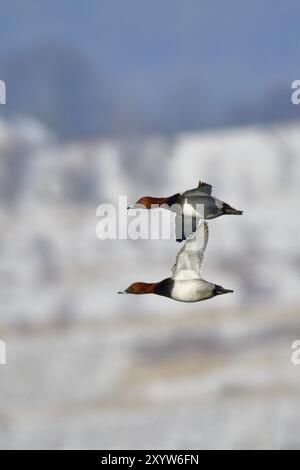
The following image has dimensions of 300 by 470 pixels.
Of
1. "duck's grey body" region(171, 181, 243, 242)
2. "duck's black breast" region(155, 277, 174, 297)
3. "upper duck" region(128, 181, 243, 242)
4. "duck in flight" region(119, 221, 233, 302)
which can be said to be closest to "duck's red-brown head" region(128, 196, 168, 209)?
"upper duck" region(128, 181, 243, 242)

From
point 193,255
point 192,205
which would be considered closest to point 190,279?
point 193,255

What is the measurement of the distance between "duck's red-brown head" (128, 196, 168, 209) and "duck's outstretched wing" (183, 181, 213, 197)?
139cm

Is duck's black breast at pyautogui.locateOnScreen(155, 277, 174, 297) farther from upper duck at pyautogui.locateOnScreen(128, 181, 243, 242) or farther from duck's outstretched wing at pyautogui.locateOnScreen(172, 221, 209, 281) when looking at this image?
upper duck at pyautogui.locateOnScreen(128, 181, 243, 242)

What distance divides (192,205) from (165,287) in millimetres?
5081

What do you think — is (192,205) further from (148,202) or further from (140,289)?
(140,289)

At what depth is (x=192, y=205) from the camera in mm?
64625

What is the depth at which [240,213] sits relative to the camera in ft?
209

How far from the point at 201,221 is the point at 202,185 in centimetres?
237

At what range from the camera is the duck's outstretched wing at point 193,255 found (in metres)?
62.9

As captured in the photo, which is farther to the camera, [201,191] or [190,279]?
[201,191]
